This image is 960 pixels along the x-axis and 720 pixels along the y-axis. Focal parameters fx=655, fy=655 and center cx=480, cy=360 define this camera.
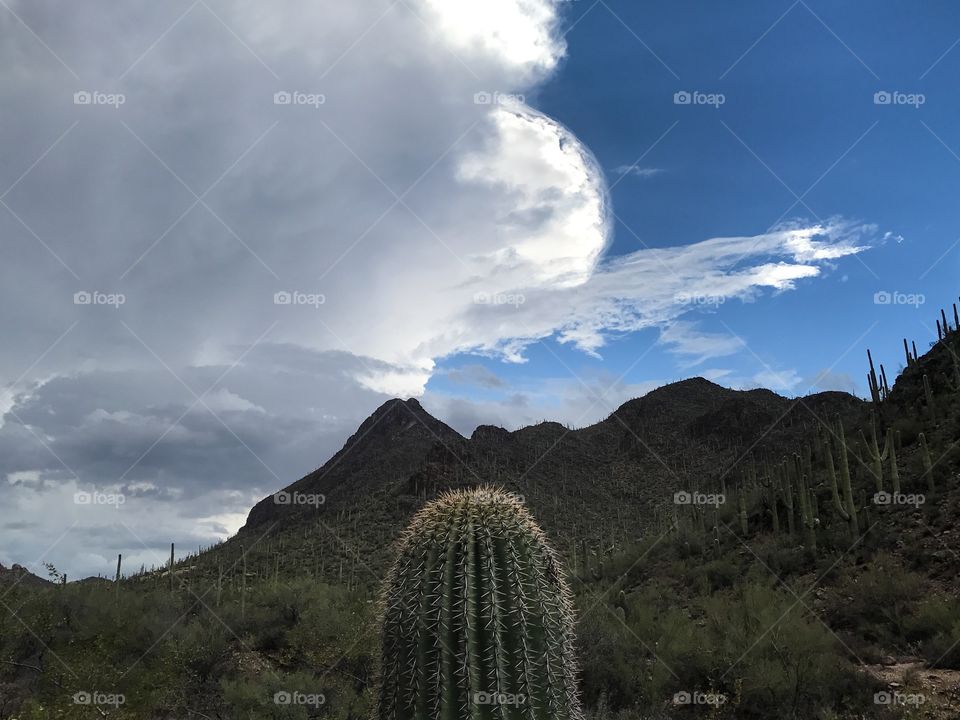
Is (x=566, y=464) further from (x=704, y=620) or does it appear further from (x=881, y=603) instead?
(x=881, y=603)

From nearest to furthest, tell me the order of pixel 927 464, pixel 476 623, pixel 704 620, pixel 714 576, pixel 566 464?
1. pixel 476 623
2. pixel 704 620
3. pixel 927 464
4. pixel 714 576
5. pixel 566 464

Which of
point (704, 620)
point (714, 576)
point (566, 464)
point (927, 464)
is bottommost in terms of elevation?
point (704, 620)

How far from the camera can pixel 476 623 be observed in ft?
13.6

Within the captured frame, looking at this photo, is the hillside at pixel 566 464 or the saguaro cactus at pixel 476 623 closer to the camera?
the saguaro cactus at pixel 476 623

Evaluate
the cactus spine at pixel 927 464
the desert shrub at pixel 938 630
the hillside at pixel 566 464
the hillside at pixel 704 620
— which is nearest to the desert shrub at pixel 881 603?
the hillside at pixel 704 620

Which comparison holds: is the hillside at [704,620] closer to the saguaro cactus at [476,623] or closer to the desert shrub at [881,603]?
the desert shrub at [881,603]

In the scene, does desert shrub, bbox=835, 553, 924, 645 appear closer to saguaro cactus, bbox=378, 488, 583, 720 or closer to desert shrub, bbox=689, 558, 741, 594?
desert shrub, bbox=689, 558, 741, 594

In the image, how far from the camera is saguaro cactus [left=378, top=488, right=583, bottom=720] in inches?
158

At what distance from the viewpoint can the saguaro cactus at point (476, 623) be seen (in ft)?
13.1

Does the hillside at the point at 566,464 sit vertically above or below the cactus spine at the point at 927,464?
above

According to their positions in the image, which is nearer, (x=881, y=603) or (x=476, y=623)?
(x=476, y=623)

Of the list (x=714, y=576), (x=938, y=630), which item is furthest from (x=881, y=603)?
(x=714, y=576)

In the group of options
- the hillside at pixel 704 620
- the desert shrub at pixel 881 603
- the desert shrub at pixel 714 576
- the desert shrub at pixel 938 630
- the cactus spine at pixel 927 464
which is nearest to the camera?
the hillside at pixel 704 620

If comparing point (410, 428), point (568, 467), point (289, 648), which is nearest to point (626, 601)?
point (289, 648)
